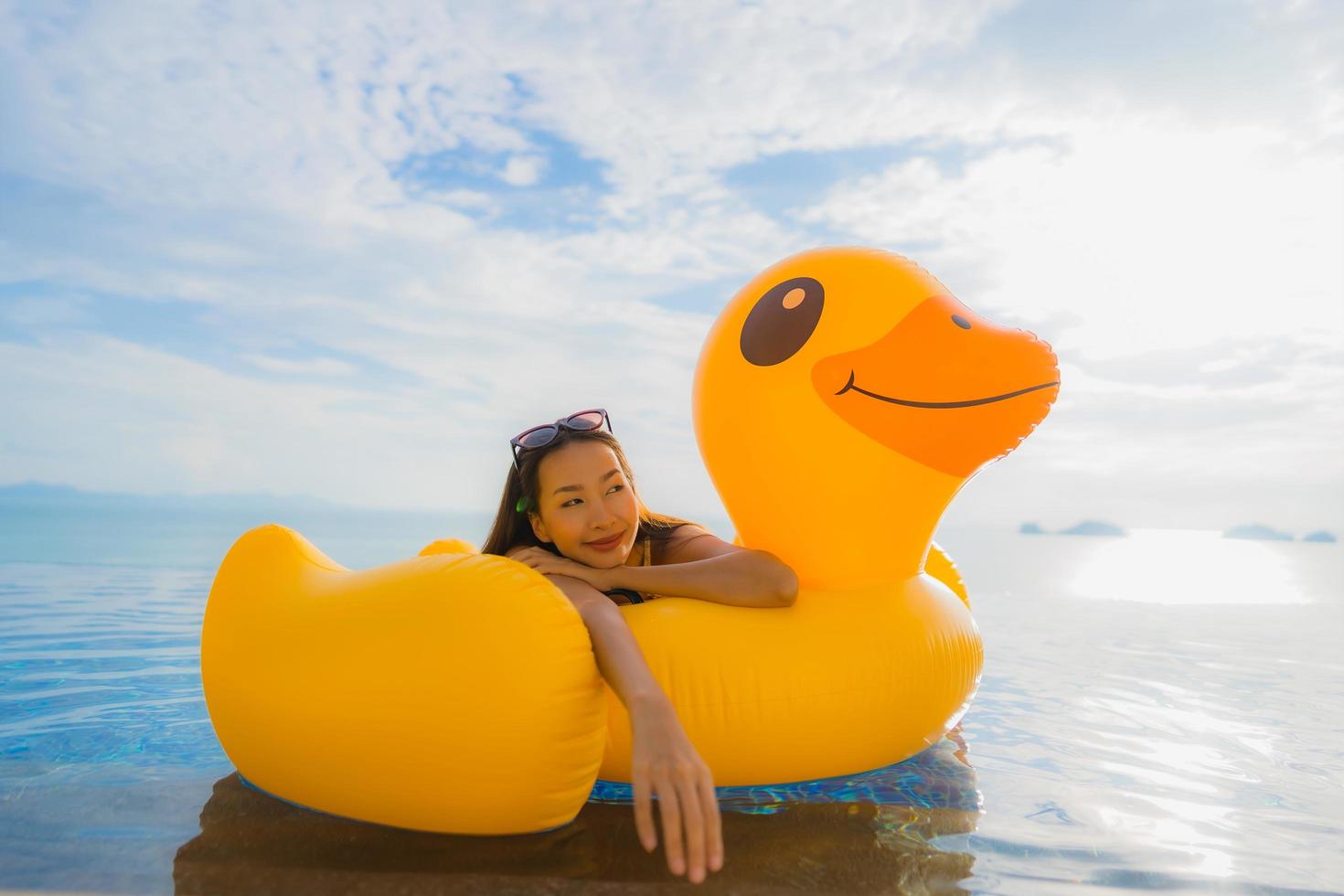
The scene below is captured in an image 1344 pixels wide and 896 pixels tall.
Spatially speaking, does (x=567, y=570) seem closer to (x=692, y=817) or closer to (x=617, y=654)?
(x=617, y=654)

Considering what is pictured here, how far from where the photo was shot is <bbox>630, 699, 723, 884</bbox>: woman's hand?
5.03ft

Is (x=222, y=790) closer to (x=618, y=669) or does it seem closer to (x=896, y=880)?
(x=618, y=669)

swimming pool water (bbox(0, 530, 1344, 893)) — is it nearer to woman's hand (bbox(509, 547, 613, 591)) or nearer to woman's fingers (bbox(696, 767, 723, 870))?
woman's fingers (bbox(696, 767, 723, 870))

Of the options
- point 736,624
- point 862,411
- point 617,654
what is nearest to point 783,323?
point 862,411

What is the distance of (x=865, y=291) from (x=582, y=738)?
1.54 metres

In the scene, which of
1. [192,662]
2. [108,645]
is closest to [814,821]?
[192,662]

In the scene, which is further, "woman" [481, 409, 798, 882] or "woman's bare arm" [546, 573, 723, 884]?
"woman" [481, 409, 798, 882]

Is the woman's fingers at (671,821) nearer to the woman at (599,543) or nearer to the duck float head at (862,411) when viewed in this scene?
the woman at (599,543)

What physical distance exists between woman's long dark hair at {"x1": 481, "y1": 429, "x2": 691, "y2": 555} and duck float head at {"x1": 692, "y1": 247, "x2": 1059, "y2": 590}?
348 mm

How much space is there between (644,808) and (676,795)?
6 cm

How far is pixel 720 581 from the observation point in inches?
98.0

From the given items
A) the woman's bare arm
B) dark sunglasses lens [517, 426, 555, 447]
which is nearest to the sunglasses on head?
dark sunglasses lens [517, 426, 555, 447]

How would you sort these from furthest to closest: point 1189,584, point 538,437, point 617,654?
point 1189,584
point 538,437
point 617,654

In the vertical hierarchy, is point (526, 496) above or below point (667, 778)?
above
